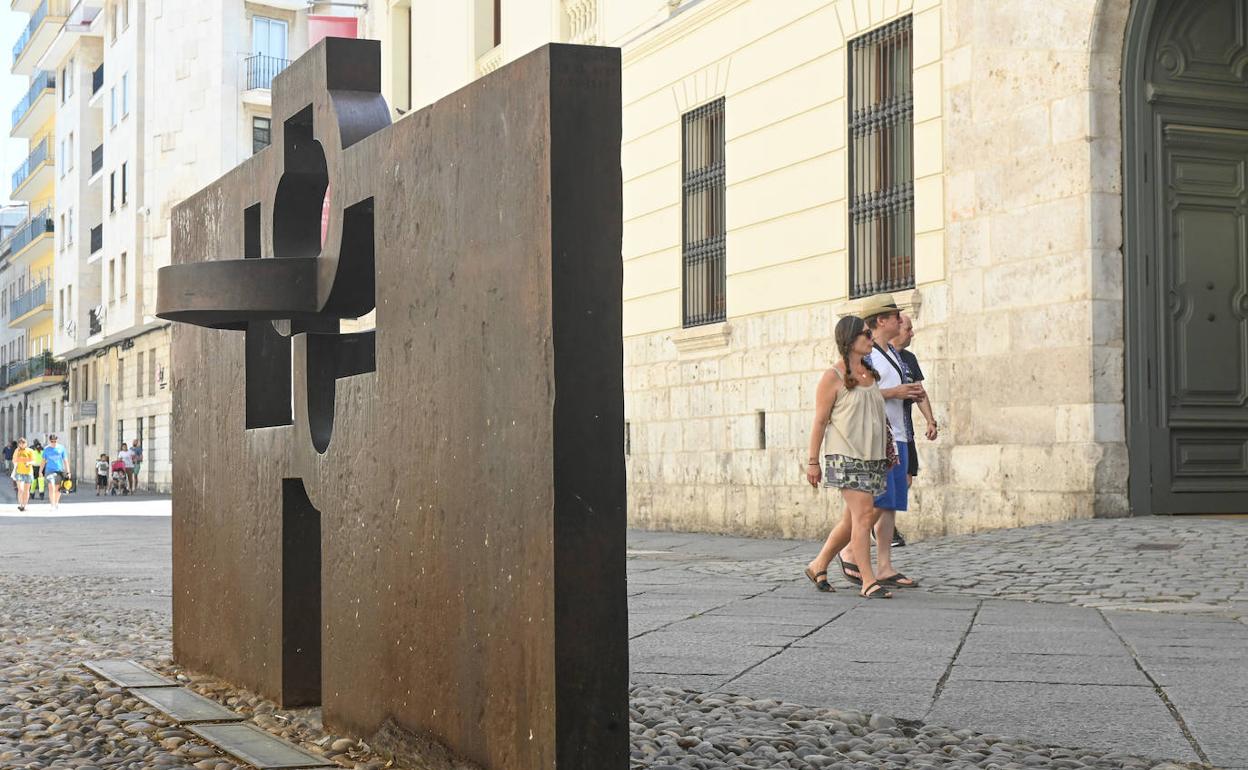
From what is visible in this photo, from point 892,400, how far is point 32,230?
6176 cm

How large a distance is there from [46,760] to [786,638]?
3.26 meters

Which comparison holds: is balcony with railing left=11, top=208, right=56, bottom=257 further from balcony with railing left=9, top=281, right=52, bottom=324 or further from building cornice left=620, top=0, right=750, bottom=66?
building cornice left=620, top=0, right=750, bottom=66

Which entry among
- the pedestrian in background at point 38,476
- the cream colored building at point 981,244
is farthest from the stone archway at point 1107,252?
the pedestrian in background at point 38,476

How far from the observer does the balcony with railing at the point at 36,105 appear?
59.1 meters

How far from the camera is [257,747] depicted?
15.6ft

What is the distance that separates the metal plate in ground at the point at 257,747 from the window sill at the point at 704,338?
11.6m

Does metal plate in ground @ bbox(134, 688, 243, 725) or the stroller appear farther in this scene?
the stroller

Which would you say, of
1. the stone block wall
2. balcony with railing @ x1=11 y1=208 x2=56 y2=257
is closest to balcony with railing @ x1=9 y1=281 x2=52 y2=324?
balcony with railing @ x1=11 y1=208 x2=56 y2=257

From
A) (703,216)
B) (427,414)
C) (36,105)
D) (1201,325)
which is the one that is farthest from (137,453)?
(427,414)

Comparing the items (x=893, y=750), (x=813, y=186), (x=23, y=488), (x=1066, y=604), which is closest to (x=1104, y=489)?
(x=1066, y=604)

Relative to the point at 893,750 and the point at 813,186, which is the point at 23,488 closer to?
the point at 813,186

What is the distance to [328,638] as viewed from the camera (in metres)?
5.05

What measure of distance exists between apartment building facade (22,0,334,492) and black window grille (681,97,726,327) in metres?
20.4

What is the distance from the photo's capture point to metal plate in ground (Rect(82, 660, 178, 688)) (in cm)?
604
